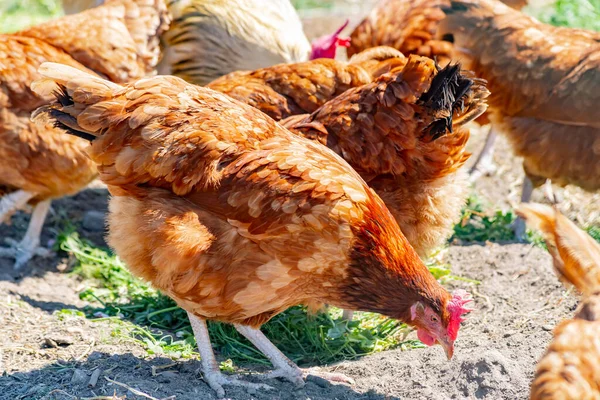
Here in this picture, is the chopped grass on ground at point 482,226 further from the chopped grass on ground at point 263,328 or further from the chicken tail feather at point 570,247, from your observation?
the chicken tail feather at point 570,247

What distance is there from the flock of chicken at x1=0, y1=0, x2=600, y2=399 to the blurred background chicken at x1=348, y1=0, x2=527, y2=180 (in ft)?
0.06

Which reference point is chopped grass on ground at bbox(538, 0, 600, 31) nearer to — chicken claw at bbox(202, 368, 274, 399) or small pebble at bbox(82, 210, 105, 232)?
small pebble at bbox(82, 210, 105, 232)

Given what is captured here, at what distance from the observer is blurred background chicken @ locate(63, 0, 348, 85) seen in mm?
5867

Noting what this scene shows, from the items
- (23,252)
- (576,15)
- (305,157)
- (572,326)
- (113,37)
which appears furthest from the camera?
(576,15)

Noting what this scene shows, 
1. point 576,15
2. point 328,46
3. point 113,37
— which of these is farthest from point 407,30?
point 576,15

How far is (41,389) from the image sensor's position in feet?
10.5

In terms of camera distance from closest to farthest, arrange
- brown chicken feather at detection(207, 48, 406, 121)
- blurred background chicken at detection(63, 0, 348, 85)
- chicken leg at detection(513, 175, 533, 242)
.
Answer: brown chicken feather at detection(207, 48, 406, 121) → chicken leg at detection(513, 175, 533, 242) → blurred background chicken at detection(63, 0, 348, 85)

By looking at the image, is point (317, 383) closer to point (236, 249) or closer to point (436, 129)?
point (236, 249)

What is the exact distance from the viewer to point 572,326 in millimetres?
2686

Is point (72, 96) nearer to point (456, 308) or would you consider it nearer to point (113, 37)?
point (113, 37)

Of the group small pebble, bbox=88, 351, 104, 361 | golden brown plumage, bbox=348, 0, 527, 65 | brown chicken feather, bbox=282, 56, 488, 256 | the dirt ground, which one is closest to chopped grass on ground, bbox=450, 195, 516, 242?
the dirt ground

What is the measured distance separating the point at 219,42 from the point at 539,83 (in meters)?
2.48

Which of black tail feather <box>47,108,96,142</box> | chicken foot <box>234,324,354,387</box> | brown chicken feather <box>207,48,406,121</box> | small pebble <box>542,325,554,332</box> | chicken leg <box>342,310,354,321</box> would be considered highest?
black tail feather <box>47,108,96,142</box>

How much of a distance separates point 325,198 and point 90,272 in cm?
232
